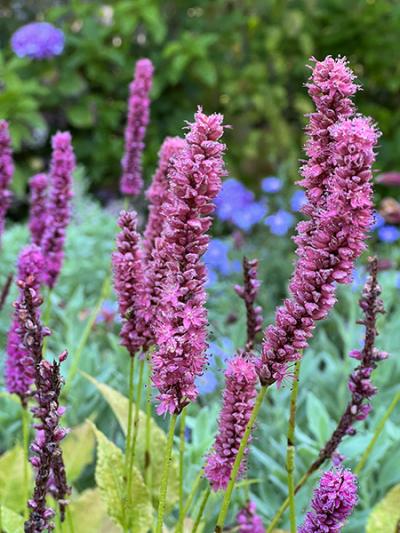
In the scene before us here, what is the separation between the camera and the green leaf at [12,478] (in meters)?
1.65

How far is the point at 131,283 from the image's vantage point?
1.10 metres

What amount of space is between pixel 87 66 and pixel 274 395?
2970mm

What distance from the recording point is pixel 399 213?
3078 millimetres

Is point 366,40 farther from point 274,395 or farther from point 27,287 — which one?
point 27,287

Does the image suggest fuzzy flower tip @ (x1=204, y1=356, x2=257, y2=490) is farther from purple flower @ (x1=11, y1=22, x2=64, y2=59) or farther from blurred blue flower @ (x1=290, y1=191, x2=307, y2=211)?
purple flower @ (x1=11, y1=22, x2=64, y2=59)

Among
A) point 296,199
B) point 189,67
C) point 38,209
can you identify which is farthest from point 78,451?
point 189,67

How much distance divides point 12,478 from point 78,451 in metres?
0.20

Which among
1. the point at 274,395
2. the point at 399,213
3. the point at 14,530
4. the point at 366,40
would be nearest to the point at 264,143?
the point at 366,40

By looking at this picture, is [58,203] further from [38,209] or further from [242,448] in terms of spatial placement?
[242,448]

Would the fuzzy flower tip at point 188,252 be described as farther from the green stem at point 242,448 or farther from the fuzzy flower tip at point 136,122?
the fuzzy flower tip at point 136,122

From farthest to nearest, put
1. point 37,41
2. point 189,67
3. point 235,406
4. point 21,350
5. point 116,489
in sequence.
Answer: point 189,67, point 37,41, point 116,489, point 21,350, point 235,406

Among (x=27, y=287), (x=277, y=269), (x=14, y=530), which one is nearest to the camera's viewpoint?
(x=27, y=287)

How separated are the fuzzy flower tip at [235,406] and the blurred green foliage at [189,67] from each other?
11.3 ft

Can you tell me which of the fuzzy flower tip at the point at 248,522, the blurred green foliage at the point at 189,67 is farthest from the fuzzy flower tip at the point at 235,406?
the blurred green foliage at the point at 189,67
